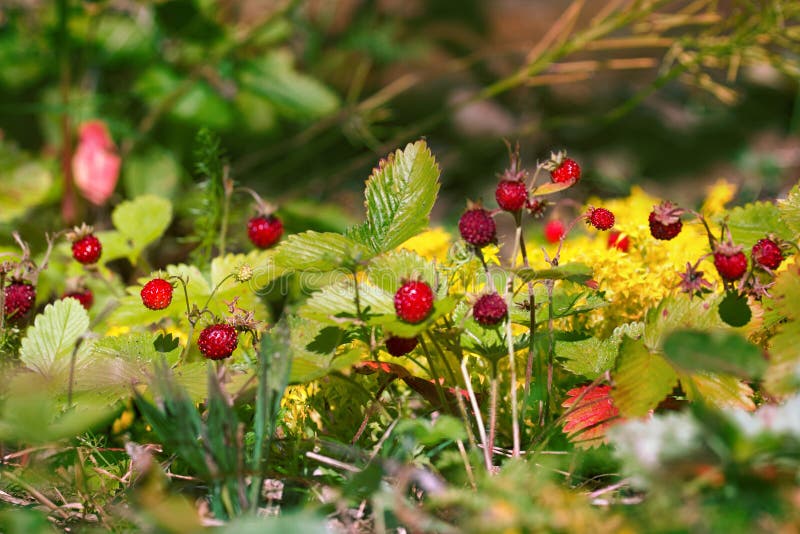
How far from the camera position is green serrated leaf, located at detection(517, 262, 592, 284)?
0.79 m

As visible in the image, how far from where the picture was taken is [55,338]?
1033mm

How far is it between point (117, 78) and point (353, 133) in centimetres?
93

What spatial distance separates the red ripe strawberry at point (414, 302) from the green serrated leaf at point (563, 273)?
10 cm

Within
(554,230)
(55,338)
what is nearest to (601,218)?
(55,338)

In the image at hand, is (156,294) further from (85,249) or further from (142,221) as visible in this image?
(142,221)

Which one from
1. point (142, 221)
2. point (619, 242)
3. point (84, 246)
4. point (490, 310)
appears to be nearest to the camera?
point (490, 310)

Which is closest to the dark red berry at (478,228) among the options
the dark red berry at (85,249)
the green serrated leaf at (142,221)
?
the dark red berry at (85,249)

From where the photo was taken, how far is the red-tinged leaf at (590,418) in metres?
0.86

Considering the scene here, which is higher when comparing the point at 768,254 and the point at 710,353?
the point at 768,254

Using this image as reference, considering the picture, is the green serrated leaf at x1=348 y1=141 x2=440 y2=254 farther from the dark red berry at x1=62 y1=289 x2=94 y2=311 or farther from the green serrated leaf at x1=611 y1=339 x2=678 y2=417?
the dark red berry at x1=62 y1=289 x2=94 y2=311

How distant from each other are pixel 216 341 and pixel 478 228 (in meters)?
0.33

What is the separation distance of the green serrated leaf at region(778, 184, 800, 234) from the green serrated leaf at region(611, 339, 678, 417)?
326 mm

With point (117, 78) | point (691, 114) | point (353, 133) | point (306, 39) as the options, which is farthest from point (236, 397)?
point (691, 114)

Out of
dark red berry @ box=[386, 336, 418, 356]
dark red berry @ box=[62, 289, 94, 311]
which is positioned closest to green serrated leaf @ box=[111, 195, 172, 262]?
dark red berry @ box=[62, 289, 94, 311]
